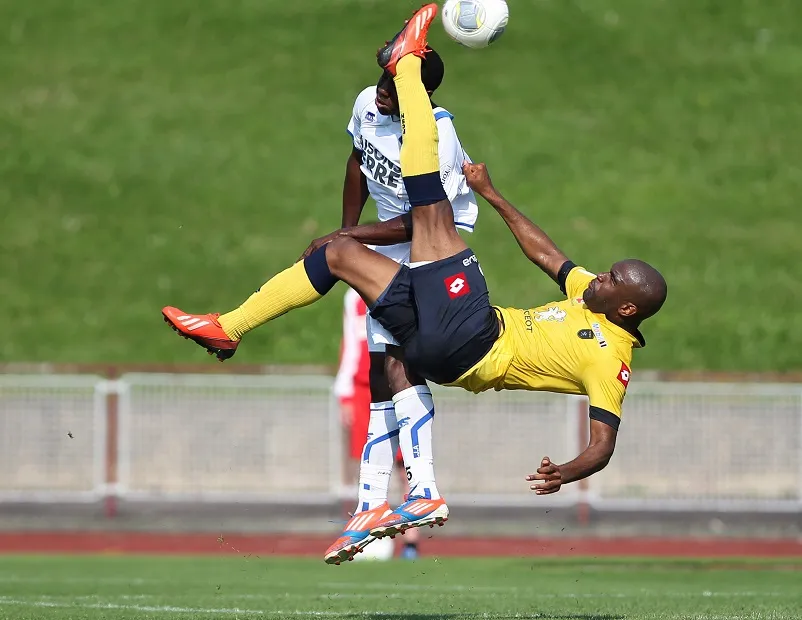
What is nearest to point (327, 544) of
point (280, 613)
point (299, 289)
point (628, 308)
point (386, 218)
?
point (280, 613)

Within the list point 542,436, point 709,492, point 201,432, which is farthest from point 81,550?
point 709,492

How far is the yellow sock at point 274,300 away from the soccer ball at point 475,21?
67.9 inches

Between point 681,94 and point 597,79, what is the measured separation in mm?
1704

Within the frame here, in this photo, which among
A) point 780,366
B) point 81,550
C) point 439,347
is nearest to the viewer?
point 439,347

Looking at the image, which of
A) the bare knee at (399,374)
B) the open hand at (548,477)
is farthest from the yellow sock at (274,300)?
the open hand at (548,477)

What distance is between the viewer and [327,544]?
1578 cm

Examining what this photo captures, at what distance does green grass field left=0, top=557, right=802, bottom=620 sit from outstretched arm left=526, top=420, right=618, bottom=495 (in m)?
1.15

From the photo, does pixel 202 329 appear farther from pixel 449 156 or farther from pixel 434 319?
pixel 449 156

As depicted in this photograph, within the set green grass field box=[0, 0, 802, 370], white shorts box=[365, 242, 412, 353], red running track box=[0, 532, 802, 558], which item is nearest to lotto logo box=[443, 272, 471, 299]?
white shorts box=[365, 242, 412, 353]

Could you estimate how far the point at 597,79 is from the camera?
2844cm

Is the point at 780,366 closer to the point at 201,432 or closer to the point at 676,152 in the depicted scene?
the point at 676,152

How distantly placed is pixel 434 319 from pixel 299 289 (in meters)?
0.81

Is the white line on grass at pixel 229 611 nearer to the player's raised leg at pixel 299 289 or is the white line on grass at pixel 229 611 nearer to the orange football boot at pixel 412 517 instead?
the orange football boot at pixel 412 517

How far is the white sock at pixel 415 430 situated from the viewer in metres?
8.10
